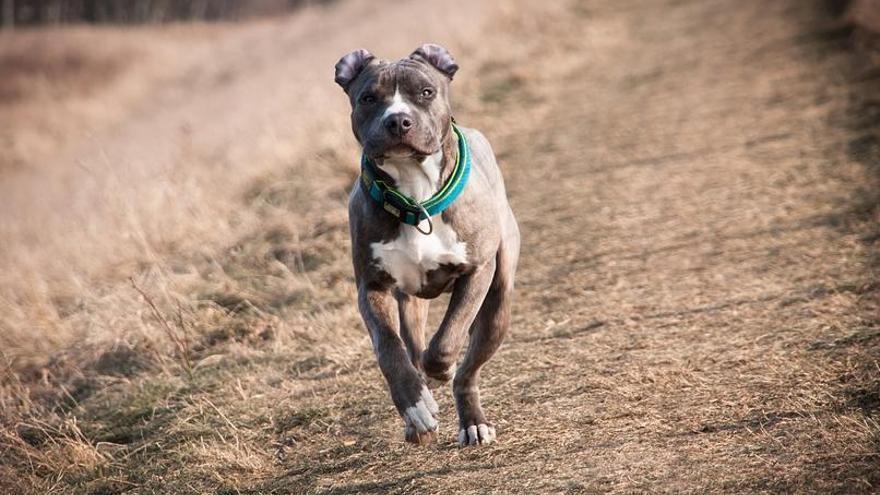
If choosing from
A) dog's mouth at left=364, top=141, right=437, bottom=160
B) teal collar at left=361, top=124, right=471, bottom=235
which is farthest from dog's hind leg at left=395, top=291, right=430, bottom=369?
dog's mouth at left=364, top=141, right=437, bottom=160

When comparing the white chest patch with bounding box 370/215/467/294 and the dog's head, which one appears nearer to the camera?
the dog's head

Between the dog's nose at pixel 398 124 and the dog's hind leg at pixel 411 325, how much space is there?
1.09 metres

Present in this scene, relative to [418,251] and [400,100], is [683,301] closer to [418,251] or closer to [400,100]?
[418,251]

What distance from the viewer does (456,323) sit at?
452cm

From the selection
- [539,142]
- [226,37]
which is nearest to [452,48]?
[539,142]

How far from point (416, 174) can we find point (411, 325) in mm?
976

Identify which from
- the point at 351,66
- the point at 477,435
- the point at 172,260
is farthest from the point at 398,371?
the point at 172,260

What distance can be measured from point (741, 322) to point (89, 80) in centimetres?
2596

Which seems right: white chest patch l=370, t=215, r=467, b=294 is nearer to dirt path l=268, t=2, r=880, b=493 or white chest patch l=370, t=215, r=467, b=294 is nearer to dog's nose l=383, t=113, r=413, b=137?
dog's nose l=383, t=113, r=413, b=137

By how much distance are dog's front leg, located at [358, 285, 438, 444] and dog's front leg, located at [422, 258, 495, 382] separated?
0.16 meters

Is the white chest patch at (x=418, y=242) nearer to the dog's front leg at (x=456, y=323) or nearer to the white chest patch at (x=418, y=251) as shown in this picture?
the white chest patch at (x=418, y=251)

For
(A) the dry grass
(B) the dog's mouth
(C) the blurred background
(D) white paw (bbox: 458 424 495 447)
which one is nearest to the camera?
(B) the dog's mouth

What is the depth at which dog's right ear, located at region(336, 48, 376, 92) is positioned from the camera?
4762 mm

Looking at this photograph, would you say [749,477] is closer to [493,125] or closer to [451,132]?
[451,132]
